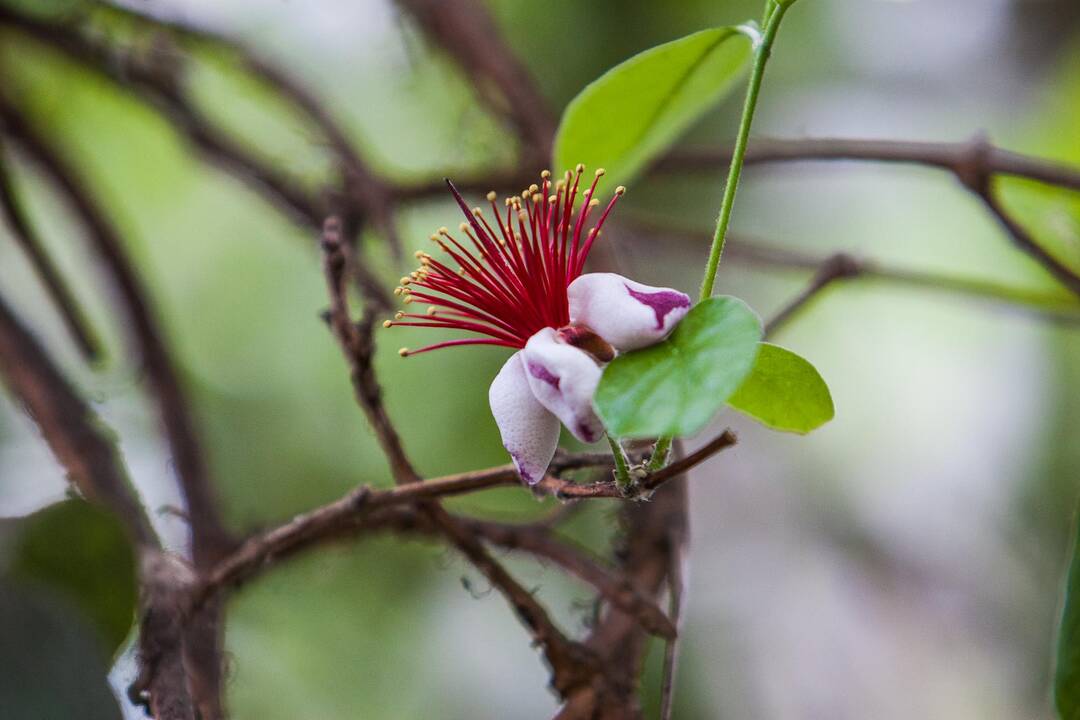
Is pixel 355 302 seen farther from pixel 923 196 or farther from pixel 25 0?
pixel 923 196

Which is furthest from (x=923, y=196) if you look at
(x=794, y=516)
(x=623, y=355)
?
(x=623, y=355)

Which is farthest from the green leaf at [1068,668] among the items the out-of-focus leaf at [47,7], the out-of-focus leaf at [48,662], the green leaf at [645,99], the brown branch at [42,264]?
the out-of-focus leaf at [47,7]

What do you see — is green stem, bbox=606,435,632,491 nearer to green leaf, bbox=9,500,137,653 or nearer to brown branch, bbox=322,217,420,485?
brown branch, bbox=322,217,420,485

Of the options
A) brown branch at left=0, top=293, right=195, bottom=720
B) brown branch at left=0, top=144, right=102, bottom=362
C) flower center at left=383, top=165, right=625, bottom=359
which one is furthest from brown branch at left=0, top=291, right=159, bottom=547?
flower center at left=383, top=165, right=625, bottom=359

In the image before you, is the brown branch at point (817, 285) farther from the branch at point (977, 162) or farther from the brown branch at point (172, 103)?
the brown branch at point (172, 103)

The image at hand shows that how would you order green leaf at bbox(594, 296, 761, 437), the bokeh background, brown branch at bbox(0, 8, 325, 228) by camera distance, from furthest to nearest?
1. the bokeh background
2. brown branch at bbox(0, 8, 325, 228)
3. green leaf at bbox(594, 296, 761, 437)

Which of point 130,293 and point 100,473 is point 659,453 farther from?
point 130,293
